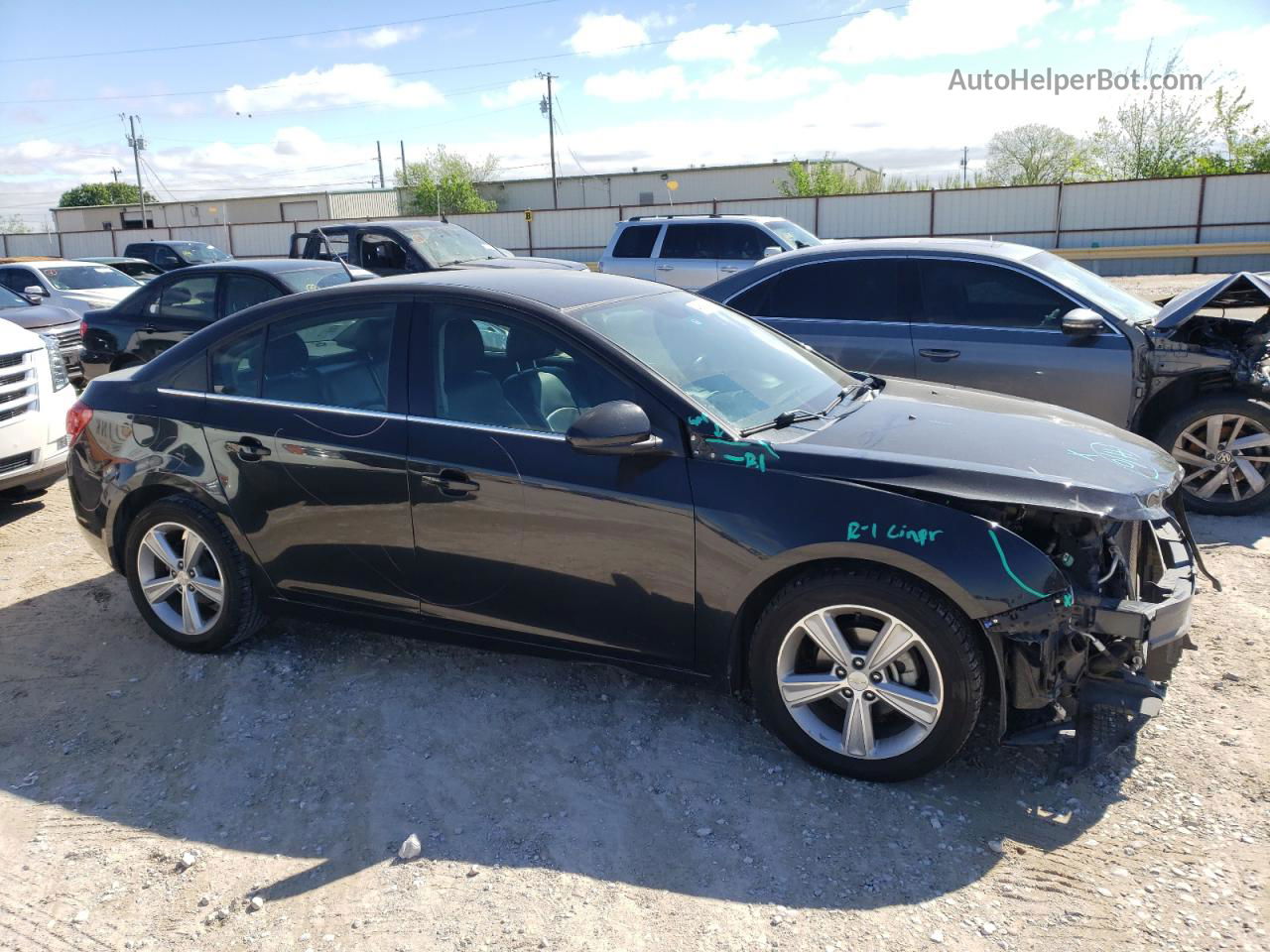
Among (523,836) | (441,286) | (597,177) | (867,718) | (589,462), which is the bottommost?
(523,836)

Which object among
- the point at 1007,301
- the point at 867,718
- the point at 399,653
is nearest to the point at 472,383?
the point at 399,653

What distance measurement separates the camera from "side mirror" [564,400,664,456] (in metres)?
3.29

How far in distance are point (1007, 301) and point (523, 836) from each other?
4841mm

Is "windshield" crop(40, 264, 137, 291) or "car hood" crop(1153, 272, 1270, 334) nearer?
"car hood" crop(1153, 272, 1270, 334)

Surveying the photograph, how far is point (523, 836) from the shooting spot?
318cm

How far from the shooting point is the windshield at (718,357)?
3660 mm

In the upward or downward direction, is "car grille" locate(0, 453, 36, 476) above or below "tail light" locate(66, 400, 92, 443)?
below

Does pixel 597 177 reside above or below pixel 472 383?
above

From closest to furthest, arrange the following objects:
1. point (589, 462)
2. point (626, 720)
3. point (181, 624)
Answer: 1. point (589, 462)
2. point (626, 720)
3. point (181, 624)

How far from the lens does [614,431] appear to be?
3.29 meters

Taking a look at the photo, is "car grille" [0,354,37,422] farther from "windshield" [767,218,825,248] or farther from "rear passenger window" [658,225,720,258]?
"windshield" [767,218,825,248]

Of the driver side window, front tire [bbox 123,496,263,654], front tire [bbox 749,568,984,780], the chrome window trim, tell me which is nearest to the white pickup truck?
front tire [bbox 123,496,263,654]

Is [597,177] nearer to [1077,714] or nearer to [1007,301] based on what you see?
[1007,301]

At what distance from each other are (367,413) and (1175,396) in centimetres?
509
